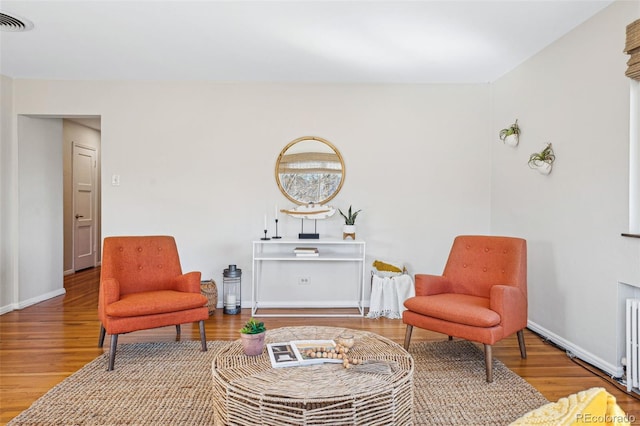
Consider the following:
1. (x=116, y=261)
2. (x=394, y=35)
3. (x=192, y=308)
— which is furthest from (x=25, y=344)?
(x=394, y=35)

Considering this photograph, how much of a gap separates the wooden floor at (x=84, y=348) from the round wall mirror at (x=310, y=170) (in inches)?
50.6

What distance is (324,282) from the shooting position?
4.23 metres

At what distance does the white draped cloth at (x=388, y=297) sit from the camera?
383cm

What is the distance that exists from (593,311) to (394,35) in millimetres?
2413

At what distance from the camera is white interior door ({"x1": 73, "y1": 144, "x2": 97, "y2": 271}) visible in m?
6.14

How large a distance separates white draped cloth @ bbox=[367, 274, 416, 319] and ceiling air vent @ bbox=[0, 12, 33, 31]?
3501 mm

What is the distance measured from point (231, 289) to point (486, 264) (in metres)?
2.48

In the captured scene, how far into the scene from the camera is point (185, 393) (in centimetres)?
225

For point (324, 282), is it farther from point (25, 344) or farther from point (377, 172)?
A: point (25, 344)

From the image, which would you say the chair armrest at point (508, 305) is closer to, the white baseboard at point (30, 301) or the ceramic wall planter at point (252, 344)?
the ceramic wall planter at point (252, 344)

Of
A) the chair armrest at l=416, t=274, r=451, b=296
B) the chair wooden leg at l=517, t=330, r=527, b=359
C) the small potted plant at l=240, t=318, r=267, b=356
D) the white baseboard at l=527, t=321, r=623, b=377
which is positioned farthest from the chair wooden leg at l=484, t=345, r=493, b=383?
the small potted plant at l=240, t=318, r=267, b=356

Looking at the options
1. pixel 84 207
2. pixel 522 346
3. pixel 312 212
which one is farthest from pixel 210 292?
pixel 84 207

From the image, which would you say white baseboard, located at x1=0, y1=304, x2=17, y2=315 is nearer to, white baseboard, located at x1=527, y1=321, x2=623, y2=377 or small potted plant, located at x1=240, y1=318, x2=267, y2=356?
small potted plant, located at x1=240, y1=318, x2=267, y2=356

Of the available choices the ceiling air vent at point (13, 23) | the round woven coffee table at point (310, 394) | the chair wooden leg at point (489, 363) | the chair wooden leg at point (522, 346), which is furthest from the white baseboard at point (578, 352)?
the ceiling air vent at point (13, 23)
